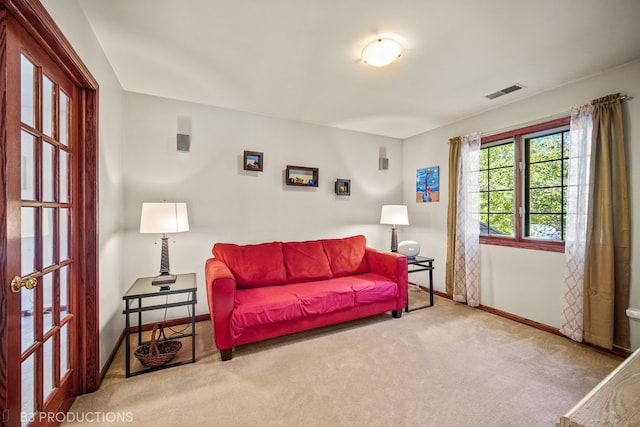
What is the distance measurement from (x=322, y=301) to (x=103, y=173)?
2122 mm

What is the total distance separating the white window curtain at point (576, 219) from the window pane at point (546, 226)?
0.22 m

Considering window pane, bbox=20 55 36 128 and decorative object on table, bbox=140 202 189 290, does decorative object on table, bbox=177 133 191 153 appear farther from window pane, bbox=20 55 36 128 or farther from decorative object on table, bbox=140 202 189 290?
window pane, bbox=20 55 36 128

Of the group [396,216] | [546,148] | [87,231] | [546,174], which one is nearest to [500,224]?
[546,174]

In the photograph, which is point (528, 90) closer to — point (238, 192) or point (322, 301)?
point (322, 301)

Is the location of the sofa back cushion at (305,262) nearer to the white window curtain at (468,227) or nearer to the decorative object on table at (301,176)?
the decorative object on table at (301,176)

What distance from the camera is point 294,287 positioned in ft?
9.25

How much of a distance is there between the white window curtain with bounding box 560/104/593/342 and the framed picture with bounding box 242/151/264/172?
129 inches

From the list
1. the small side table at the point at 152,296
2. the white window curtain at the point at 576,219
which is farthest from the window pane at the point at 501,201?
the small side table at the point at 152,296

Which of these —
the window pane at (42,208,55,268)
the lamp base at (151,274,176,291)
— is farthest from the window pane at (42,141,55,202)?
the lamp base at (151,274,176,291)

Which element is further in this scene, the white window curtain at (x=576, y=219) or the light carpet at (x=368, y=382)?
the white window curtain at (x=576, y=219)

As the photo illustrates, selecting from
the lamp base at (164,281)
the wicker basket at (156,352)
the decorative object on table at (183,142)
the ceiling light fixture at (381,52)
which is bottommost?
the wicker basket at (156,352)

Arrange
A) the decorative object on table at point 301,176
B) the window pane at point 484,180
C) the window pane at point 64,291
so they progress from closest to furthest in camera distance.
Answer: the window pane at point 64,291, the window pane at point 484,180, the decorative object on table at point 301,176

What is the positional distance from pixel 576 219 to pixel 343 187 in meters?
2.57

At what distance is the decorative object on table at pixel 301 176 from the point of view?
3566mm
